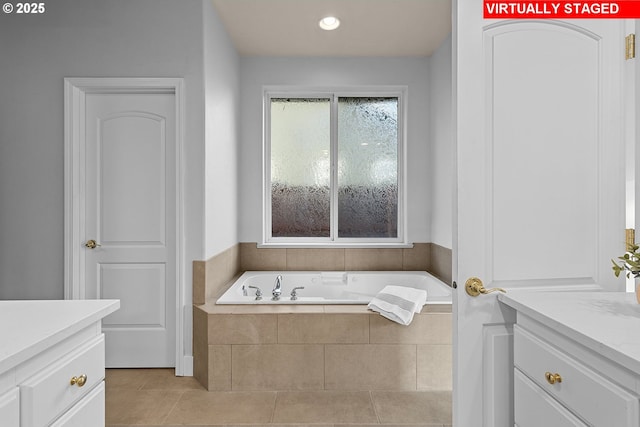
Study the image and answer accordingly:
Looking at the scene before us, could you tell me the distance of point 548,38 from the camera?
59.5 inches

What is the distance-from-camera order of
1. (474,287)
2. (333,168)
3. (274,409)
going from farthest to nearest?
(333,168)
(274,409)
(474,287)

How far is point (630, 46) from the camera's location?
1523 mm

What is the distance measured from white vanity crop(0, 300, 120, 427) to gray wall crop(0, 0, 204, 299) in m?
1.65

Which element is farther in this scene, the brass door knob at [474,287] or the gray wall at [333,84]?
the gray wall at [333,84]

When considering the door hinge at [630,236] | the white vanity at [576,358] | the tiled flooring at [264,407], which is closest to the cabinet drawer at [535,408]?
the white vanity at [576,358]

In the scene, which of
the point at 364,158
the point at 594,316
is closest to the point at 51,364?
the point at 594,316

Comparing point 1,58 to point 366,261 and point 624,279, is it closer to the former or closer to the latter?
point 366,261

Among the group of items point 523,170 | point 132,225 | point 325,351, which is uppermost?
point 523,170

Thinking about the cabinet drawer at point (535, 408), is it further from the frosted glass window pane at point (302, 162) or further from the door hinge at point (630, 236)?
the frosted glass window pane at point (302, 162)

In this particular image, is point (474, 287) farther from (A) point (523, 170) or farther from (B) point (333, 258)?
(B) point (333, 258)

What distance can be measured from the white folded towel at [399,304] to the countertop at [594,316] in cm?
116

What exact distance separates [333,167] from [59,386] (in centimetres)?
330

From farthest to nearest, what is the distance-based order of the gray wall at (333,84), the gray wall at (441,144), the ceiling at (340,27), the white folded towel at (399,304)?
1. the gray wall at (333,84)
2. the gray wall at (441,144)
3. the ceiling at (340,27)
4. the white folded towel at (399,304)

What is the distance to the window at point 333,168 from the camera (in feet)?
13.7
